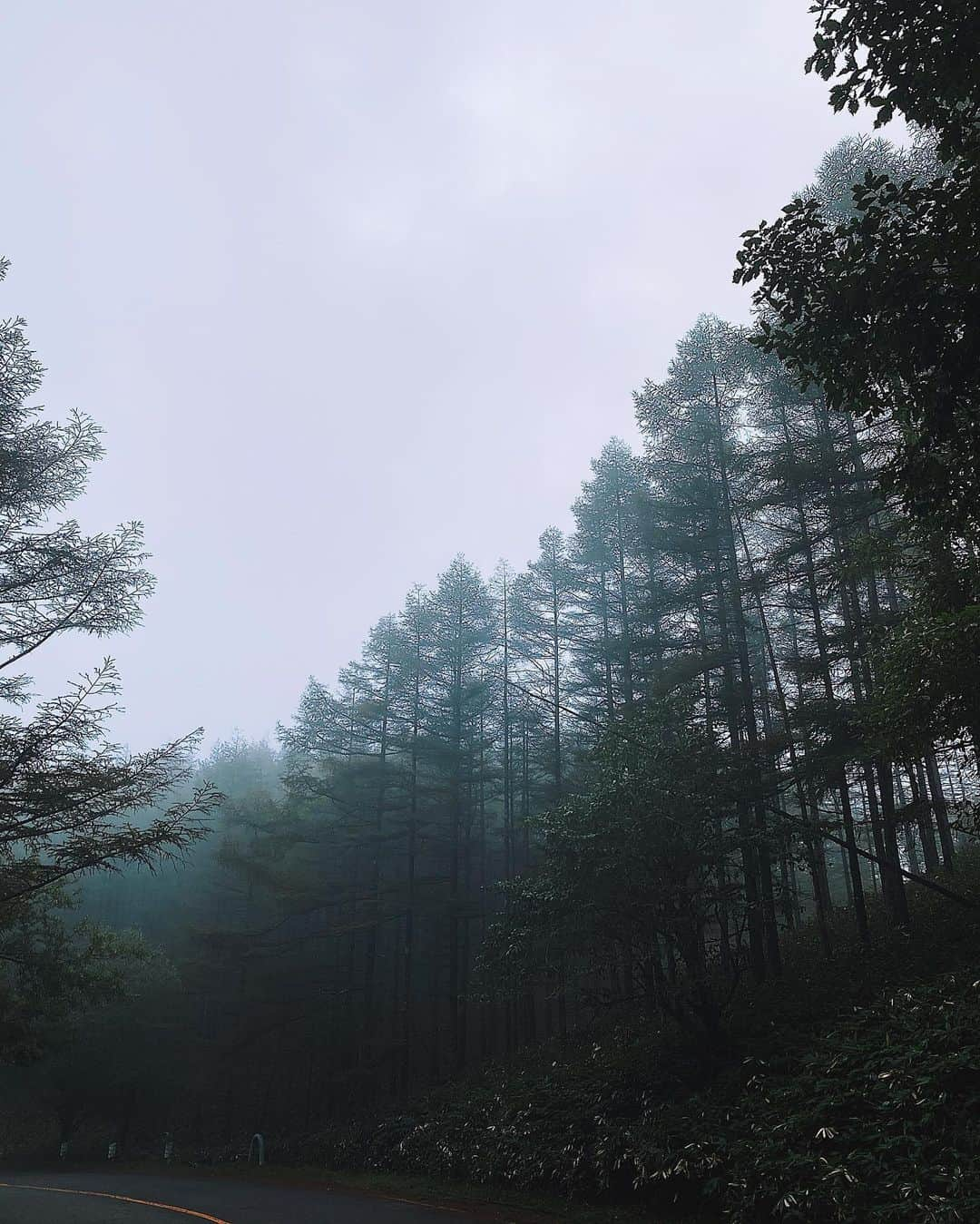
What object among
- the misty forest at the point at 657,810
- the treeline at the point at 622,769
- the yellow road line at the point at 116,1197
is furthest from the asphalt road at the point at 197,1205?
the treeline at the point at 622,769

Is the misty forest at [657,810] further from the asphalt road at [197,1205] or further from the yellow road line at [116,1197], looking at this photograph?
the yellow road line at [116,1197]

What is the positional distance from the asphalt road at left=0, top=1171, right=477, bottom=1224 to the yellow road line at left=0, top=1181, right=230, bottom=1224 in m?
0.01

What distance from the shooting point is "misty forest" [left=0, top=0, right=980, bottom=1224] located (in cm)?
618

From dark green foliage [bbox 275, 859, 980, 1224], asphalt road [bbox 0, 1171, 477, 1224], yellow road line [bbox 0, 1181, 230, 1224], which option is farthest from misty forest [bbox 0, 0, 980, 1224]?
yellow road line [bbox 0, 1181, 230, 1224]

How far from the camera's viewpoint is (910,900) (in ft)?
63.6

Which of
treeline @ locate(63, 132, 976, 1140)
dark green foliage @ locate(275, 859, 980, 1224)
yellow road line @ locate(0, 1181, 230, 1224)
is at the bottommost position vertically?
yellow road line @ locate(0, 1181, 230, 1224)

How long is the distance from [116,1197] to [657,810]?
44.6 feet

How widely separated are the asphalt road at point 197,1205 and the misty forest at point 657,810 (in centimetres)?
188

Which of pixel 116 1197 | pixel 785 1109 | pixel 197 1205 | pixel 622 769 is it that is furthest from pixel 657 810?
pixel 116 1197

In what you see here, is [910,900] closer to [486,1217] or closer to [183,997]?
[486,1217]

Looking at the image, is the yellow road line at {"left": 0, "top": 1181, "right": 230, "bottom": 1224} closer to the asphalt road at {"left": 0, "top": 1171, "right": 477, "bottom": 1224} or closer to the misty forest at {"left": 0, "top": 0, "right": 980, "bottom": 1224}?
the asphalt road at {"left": 0, "top": 1171, "right": 477, "bottom": 1224}

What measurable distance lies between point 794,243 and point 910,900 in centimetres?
1868

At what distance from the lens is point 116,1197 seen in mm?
15492

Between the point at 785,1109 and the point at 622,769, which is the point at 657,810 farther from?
the point at 785,1109
